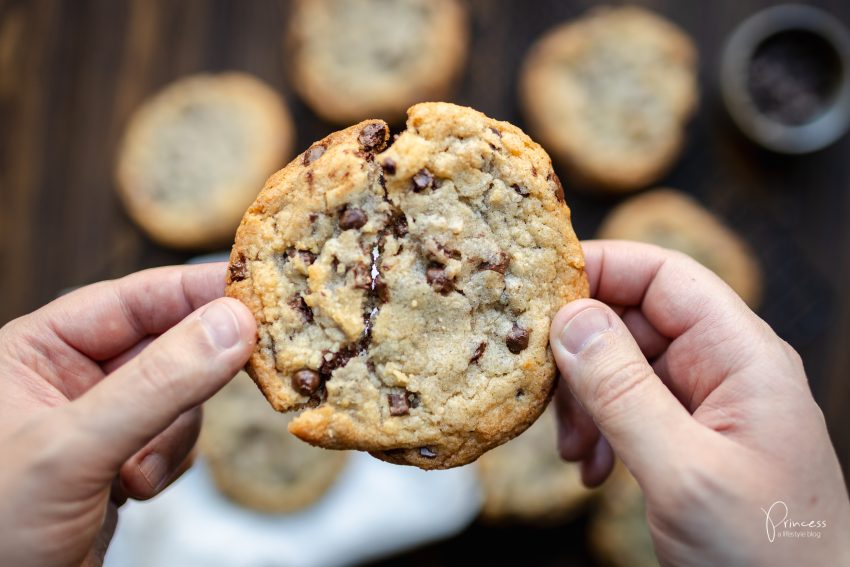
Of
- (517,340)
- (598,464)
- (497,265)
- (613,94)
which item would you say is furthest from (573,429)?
(613,94)

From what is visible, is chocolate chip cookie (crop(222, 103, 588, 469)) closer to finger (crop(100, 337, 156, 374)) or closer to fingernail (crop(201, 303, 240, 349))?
fingernail (crop(201, 303, 240, 349))

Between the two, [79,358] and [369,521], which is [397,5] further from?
[369,521]

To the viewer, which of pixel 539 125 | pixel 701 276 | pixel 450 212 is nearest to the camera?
pixel 450 212

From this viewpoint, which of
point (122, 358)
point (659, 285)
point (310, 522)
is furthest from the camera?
point (310, 522)

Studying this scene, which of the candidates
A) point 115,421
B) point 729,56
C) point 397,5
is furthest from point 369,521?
point 729,56

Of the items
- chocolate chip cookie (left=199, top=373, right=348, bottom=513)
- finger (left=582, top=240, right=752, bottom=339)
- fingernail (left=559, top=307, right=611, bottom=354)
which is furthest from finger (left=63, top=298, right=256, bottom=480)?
chocolate chip cookie (left=199, top=373, right=348, bottom=513)

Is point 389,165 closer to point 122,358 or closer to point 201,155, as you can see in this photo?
point 122,358

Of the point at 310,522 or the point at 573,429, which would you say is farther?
the point at 310,522

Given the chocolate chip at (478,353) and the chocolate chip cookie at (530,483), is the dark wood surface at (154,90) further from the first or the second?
the chocolate chip at (478,353)
